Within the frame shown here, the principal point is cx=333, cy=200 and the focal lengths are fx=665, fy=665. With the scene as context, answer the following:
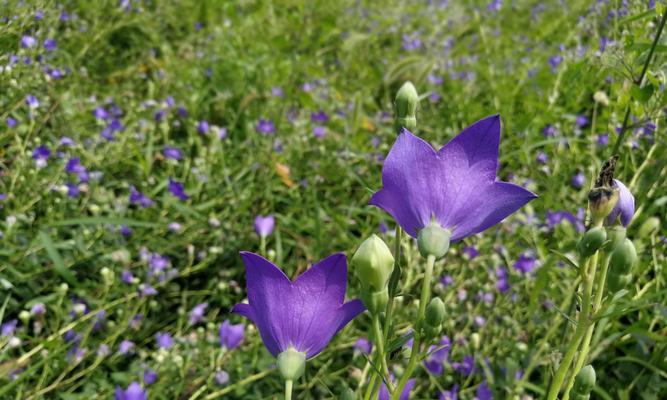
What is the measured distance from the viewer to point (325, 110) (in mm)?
2896

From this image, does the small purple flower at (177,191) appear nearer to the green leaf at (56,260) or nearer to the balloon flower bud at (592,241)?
the green leaf at (56,260)

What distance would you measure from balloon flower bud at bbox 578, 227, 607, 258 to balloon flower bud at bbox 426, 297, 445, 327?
0.15 m

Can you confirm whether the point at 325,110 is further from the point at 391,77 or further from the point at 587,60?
the point at 587,60

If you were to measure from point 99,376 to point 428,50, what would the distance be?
2951 mm

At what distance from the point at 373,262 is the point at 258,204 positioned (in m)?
1.78

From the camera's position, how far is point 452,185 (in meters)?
0.65

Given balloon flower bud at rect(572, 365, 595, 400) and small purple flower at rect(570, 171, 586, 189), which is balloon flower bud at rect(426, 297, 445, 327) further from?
small purple flower at rect(570, 171, 586, 189)

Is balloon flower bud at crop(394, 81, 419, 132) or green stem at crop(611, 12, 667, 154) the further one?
green stem at crop(611, 12, 667, 154)

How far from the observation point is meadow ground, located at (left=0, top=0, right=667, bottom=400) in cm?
148

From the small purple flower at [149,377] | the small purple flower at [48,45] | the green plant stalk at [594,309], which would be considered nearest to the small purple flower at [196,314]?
the small purple flower at [149,377]

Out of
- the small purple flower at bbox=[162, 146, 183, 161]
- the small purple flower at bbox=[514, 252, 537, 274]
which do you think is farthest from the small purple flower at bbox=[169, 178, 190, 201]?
the small purple flower at bbox=[514, 252, 537, 274]

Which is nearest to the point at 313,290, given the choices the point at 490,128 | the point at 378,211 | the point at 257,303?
the point at 257,303

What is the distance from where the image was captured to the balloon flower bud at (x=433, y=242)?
0.62m

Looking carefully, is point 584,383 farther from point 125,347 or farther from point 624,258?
point 125,347
